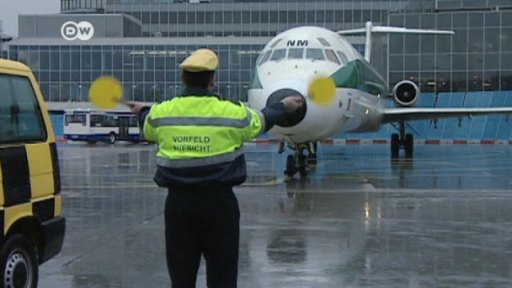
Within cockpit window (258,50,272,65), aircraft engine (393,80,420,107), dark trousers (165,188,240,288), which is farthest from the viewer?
aircraft engine (393,80,420,107)

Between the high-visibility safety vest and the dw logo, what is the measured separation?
81.6m

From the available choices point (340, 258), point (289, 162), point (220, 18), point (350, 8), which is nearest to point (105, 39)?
point (220, 18)

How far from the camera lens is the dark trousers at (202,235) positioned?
4586 mm

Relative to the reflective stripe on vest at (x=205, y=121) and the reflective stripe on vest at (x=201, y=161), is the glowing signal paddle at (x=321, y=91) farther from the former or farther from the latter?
the reflective stripe on vest at (x=201, y=161)

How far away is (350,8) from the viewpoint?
109 metres

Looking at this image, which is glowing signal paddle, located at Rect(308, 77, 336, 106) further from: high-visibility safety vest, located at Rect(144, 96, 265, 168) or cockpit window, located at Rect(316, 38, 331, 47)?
cockpit window, located at Rect(316, 38, 331, 47)

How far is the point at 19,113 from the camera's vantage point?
22.0 ft

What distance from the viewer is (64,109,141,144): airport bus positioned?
5572 cm

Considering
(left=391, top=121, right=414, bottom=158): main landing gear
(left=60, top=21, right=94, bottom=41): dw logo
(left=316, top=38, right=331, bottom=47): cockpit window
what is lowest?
(left=391, top=121, right=414, bottom=158): main landing gear

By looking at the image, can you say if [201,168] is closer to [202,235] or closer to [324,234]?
[202,235]

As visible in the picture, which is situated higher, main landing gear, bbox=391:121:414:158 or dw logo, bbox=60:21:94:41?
dw logo, bbox=60:21:94:41

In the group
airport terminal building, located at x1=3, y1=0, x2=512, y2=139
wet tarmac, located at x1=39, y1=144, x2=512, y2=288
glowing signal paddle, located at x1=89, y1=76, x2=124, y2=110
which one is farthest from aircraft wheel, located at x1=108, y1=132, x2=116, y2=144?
glowing signal paddle, located at x1=89, y1=76, x2=124, y2=110

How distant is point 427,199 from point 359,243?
5424 millimetres

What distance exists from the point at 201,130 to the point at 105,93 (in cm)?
70
